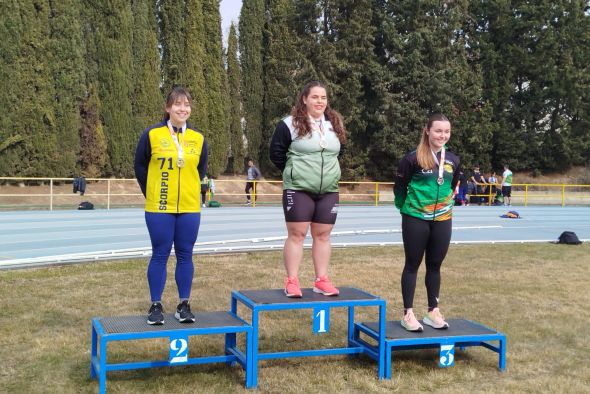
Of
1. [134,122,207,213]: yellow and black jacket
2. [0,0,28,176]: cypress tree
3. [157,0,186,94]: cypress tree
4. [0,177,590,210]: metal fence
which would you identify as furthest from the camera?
[157,0,186,94]: cypress tree

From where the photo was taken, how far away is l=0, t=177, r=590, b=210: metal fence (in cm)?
2280

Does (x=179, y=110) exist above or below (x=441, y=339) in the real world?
above

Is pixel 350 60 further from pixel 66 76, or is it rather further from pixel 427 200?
pixel 427 200

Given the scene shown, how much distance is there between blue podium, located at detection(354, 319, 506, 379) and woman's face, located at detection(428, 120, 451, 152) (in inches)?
57.2

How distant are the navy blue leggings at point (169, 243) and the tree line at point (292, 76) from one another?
73.8ft

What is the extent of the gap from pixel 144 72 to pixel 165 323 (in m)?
27.4

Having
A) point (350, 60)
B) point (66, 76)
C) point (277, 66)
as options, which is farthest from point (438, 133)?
point (350, 60)

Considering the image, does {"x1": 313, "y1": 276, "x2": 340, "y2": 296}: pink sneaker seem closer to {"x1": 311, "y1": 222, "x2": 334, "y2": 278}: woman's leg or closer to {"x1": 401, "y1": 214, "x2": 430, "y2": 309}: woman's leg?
{"x1": 311, "y1": 222, "x2": 334, "y2": 278}: woman's leg

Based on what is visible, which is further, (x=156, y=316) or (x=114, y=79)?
(x=114, y=79)

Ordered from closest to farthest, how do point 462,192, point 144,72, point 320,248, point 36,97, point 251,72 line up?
point 320,248
point 36,97
point 462,192
point 144,72
point 251,72

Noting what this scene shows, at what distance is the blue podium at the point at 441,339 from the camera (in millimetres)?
4777

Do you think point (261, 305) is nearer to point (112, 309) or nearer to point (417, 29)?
point (112, 309)

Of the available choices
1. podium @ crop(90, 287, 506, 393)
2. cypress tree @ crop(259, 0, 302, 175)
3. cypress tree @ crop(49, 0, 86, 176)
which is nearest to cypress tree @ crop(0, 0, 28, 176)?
cypress tree @ crop(49, 0, 86, 176)

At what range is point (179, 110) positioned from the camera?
4.57m
